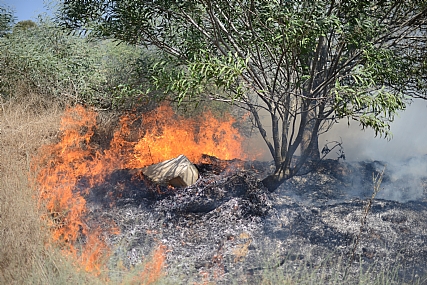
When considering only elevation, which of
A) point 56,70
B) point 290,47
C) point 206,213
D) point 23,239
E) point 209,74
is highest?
point 290,47

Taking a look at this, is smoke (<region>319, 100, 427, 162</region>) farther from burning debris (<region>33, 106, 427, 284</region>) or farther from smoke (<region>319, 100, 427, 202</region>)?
burning debris (<region>33, 106, 427, 284</region>)

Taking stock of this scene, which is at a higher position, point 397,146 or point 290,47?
point 290,47

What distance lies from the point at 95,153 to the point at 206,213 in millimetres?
3129

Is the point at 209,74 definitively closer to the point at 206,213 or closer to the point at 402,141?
the point at 206,213

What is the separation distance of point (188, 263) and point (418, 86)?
494 cm

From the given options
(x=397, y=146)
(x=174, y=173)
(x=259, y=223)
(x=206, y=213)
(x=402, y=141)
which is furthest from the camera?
(x=402, y=141)

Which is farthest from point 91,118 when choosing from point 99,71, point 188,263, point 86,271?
point 86,271

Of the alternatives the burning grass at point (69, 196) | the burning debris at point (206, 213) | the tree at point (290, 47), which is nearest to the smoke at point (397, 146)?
the burning debris at point (206, 213)

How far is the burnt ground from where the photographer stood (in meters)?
4.74

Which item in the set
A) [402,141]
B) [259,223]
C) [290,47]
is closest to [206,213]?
[259,223]

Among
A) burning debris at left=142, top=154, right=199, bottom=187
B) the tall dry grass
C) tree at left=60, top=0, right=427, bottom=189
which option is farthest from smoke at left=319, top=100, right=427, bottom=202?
the tall dry grass

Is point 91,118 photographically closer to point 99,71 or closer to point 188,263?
point 99,71

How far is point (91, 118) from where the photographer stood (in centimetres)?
866

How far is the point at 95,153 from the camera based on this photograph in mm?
8555
